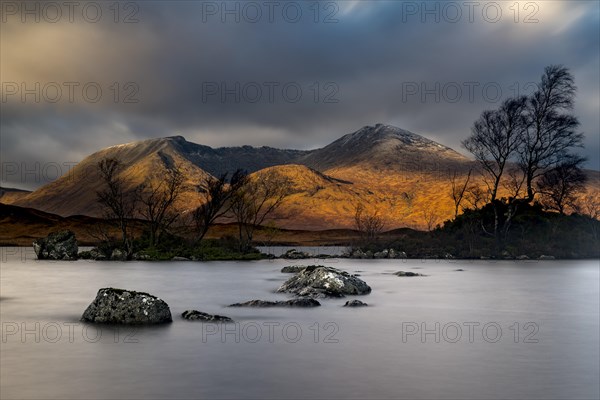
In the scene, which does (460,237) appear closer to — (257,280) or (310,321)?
(257,280)

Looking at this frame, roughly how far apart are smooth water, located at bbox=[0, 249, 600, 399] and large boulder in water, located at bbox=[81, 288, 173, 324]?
0.52 m

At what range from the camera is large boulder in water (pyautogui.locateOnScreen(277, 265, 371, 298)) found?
83.3 feet

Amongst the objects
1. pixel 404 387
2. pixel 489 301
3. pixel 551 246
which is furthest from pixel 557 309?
pixel 551 246

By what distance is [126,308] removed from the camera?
16797 mm

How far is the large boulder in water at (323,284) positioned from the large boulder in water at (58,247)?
38503mm

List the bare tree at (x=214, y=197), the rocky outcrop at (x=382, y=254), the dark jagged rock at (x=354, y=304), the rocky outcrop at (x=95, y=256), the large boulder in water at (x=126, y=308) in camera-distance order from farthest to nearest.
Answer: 1. the rocky outcrop at (x=382, y=254)
2. the bare tree at (x=214, y=197)
3. the rocky outcrop at (x=95, y=256)
4. the dark jagged rock at (x=354, y=304)
5. the large boulder in water at (x=126, y=308)

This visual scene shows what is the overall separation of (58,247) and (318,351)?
5304 centimetres

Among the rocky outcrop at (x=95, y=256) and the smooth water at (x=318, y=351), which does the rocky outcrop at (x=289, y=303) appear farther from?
the rocky outcrop at (x=95, y=256)

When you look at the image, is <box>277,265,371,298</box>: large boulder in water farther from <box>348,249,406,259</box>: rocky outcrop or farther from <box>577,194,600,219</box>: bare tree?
<box>577,194,600,219</box>: bare tree

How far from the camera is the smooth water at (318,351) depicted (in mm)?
10142

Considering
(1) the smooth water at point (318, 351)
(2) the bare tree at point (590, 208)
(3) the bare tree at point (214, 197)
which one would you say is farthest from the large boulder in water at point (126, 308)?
(2) the bare tree at point (590, 208)

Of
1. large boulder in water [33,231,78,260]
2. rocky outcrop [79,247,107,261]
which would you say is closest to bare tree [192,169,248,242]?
rocky outcrop [79,247,107,261]

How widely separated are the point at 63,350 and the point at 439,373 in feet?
27.3

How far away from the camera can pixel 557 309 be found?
2314cm
